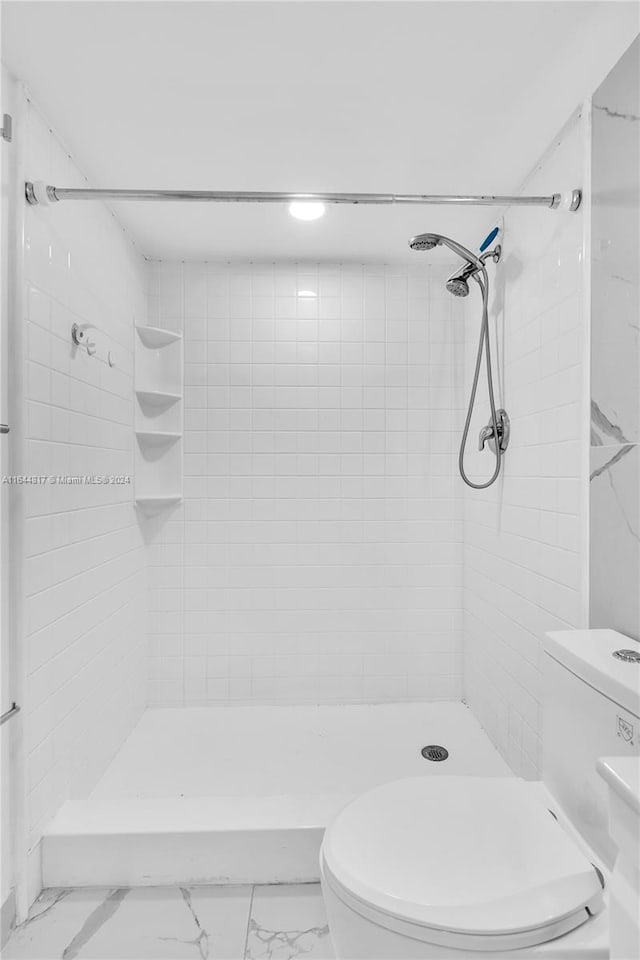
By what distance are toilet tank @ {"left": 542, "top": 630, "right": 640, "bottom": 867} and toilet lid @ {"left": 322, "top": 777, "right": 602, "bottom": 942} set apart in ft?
0.18

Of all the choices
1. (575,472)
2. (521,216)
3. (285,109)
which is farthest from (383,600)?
(285,109)

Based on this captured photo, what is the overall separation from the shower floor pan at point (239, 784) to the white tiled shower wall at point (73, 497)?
0.37ft

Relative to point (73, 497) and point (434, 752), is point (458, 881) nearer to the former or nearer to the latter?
point (434, 752)

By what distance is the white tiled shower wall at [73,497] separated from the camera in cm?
127

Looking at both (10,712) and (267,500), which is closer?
(10,712)

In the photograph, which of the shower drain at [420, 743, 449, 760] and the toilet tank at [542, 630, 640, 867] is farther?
the shower drain at [420, 743, 449, 760]

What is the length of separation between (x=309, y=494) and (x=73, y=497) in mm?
1033

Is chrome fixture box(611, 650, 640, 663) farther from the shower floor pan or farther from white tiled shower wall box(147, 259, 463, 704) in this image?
white tiled shower wall box(147, 259, 463, 704)

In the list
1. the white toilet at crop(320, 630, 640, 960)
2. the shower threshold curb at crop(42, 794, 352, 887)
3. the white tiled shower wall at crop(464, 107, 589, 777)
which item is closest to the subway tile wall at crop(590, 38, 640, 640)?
the white tiled shower wall at crop(464, 107, 589, 777)

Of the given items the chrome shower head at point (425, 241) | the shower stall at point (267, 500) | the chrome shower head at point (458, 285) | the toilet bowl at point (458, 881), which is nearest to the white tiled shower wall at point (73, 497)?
the shower stall at point (267, 500)

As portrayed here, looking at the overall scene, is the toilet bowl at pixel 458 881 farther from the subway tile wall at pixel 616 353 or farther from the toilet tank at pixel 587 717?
the subway tile wall at pixel 616 353

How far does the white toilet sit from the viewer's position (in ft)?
2.50

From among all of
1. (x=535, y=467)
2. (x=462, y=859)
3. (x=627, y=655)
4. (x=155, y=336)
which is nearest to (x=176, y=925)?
(x=462, y=859)

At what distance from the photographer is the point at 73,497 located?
150 centimetres
